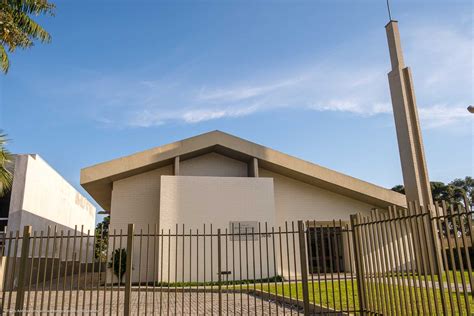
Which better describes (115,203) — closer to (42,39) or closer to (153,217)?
(153,217)

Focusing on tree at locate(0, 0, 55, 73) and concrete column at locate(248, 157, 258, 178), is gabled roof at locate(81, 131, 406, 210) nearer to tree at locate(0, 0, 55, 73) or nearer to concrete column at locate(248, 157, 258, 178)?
concrete column at locate(248, 157, 258, 178)

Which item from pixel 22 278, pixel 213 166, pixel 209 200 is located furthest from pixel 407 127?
pixel 22 278

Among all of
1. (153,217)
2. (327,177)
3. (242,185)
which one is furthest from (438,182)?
(153,217)

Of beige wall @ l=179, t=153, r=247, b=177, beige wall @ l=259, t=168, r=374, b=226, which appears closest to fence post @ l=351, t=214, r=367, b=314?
beige wall @ l=259, t=168, r=374, b=226

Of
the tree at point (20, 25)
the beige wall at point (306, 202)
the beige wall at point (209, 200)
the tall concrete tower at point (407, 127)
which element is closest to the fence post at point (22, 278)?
the tree at point (20, 25)

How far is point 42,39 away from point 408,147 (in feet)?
51.8

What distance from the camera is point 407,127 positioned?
61.7 ft

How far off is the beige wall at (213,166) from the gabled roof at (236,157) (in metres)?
0.40

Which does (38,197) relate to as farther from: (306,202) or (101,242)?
(306,202)

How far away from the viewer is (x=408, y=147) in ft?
61.4

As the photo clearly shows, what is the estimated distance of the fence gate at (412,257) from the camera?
4980mm

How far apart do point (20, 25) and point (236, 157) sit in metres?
10.8

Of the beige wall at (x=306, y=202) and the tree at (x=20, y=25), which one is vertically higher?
the tree at (x=20, y=25)

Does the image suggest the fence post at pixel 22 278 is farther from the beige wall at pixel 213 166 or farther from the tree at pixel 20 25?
the beige wall at pixel 213 166
